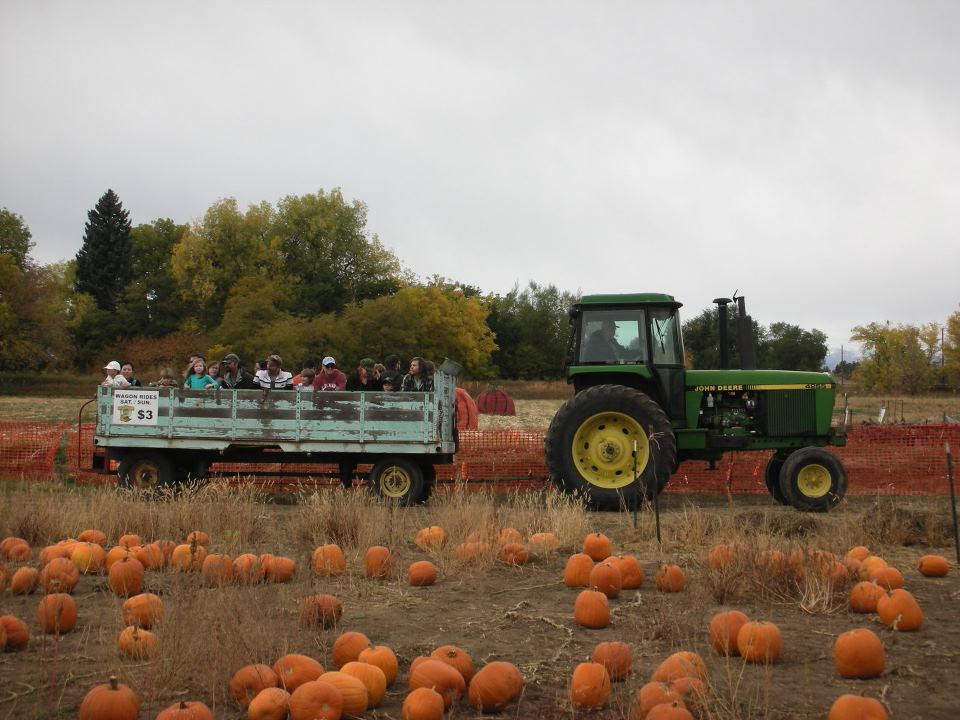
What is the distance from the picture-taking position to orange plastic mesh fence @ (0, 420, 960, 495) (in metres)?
13.8

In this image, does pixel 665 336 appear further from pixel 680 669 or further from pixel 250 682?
pixel 250 682

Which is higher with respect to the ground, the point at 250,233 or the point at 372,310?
the point at 250,233

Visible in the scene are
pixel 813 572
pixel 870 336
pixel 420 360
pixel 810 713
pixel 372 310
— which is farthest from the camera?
pixel 870 336

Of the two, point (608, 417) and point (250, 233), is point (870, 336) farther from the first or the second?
point (608, 417)

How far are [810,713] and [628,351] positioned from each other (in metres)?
8.06

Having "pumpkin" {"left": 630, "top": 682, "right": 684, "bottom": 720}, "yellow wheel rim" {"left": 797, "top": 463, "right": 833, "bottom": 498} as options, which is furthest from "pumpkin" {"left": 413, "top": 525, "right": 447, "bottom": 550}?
"yellow wheel rim" {"left": 797, "top": 463, "right": 833, "bottom": 498}

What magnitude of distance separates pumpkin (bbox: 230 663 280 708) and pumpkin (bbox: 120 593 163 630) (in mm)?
1251

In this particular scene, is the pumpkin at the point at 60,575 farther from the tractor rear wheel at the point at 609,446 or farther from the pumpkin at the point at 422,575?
the tractor rear wheel at the point at 609,446

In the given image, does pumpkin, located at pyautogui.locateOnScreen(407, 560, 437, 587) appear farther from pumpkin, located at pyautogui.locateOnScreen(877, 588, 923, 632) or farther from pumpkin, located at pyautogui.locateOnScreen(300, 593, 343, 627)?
pumpkin, located at pyautogui.locateOnScreen(877, 588, 923, 632)

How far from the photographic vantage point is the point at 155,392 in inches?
472

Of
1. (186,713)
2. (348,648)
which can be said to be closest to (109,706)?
(186,713)

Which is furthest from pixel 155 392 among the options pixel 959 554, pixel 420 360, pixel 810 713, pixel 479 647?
pixel 810 713

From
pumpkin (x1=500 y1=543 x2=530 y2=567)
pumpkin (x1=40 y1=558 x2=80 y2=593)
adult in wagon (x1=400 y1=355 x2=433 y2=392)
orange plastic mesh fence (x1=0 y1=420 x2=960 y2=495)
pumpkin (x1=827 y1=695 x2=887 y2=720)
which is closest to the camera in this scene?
pumpkin (x1=827 y1=695 x2=887 y2=720)

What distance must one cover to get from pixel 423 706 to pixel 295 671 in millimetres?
652
